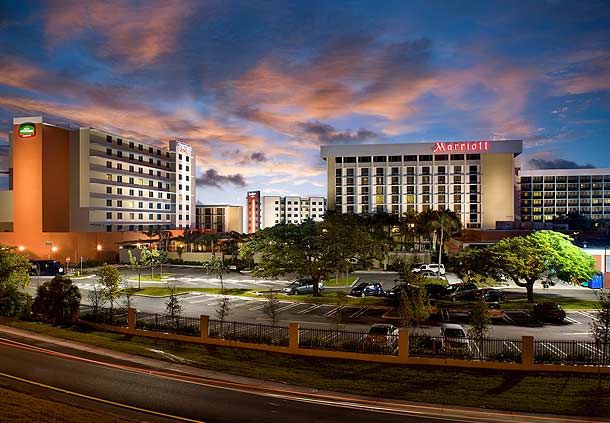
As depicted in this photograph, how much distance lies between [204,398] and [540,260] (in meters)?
34.8

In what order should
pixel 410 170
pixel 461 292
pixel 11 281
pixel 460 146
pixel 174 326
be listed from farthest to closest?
1. pixel 410 170
2. pixel 460 146
3. pixel 461 292
4. pixel 11 281
5. pixel 174 326

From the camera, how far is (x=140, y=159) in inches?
4264

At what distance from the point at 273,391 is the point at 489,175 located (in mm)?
116171

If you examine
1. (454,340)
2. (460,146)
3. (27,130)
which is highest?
(460,146)

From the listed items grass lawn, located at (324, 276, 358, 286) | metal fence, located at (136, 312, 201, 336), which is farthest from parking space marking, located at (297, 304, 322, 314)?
grass lawn, located at (324, 276, 358, 286)

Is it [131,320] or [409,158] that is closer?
[131,320]

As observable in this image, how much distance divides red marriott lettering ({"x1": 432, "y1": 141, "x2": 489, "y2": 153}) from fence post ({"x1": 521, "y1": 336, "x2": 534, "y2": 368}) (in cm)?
10698

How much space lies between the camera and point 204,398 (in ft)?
62.1

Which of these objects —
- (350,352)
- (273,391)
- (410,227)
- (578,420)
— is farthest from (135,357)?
(410,227)

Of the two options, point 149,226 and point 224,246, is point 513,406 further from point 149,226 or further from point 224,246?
point 149,226

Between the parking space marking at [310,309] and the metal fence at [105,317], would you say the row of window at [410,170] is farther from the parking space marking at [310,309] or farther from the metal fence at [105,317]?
the metal fence at [105,317]

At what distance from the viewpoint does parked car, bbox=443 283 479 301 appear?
46750 millimetres

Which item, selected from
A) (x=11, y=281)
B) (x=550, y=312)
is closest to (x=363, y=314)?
(x=550, y=312)

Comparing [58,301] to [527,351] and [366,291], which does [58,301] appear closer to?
[366,291]
